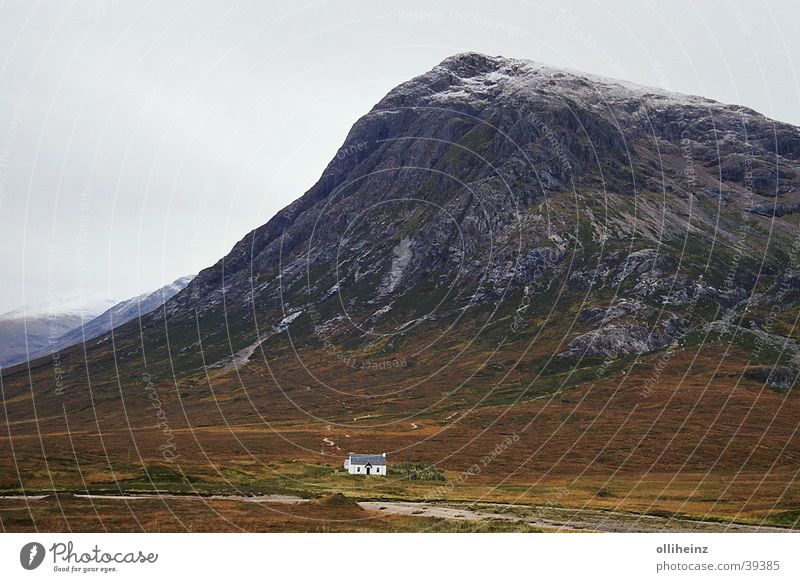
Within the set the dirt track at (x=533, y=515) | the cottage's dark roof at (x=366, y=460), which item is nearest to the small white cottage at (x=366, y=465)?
the cottage's dark roof at (x=366, y=460)

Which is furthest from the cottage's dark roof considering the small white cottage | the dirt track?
the dirt track

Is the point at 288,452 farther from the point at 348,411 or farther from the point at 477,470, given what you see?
the point at 348,411

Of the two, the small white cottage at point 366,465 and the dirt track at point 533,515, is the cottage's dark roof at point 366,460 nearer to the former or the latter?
the small white cottage at point 366,465

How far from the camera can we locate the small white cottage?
377ft

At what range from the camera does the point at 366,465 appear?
116 meters

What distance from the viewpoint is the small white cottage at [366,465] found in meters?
115

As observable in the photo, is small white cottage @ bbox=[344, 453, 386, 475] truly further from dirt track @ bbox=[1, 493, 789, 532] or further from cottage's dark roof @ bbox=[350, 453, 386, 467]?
dirt track @ bbox=[1, 493, 789, 532]

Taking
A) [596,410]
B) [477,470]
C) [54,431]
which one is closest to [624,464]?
[477,470]

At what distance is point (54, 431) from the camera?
639ft

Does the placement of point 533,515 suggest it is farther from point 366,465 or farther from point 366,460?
point 366,460

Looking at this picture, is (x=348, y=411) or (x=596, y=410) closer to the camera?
(x=596, y=410)

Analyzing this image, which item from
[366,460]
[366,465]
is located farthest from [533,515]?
→ [366,460]

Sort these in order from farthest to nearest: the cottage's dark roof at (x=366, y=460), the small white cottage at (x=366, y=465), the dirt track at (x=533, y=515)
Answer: the cottage's dark roof at (x=366, y=460), the small white cottage at (x=366, y=465), the dirt track at (x=533, y=515)

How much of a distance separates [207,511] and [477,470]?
65307mm
